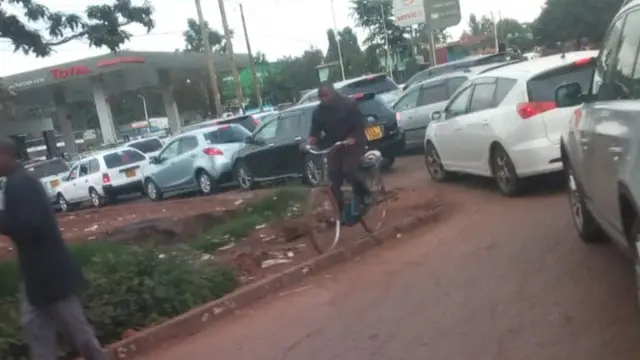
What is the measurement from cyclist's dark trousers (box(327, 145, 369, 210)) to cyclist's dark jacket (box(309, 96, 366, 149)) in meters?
0.11

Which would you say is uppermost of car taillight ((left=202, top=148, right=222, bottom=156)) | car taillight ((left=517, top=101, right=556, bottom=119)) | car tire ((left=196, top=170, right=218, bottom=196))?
car taillight ((left=517, top=101, right=556, bottom=119))

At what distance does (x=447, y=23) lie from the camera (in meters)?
44.0

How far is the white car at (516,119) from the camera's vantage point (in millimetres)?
9773

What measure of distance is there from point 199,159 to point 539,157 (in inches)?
433

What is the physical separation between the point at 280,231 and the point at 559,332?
5155 millimetres

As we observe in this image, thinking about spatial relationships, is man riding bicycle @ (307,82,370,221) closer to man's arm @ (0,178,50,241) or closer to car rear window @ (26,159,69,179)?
man's arm @ (0,178,50,241)

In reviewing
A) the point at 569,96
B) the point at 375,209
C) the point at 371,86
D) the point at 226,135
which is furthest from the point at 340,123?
the point at 371,86

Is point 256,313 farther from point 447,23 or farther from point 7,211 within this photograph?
point 447,23

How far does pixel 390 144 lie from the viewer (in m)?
15.4

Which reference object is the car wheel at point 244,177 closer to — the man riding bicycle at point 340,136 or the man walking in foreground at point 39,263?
the man riding bicycle at point 340,136

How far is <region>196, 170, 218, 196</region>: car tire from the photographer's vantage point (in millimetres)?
19212

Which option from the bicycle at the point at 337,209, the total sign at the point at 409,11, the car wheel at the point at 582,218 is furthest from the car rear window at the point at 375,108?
the total sign at the point at 409,11

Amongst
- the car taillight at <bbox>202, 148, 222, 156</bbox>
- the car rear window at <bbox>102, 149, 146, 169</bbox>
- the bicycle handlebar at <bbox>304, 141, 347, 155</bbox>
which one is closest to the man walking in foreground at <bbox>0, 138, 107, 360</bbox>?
the bicycle handlebar at <bbox>304, 141, 347, 155</bbox>

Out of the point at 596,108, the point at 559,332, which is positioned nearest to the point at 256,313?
the point at 559,332
